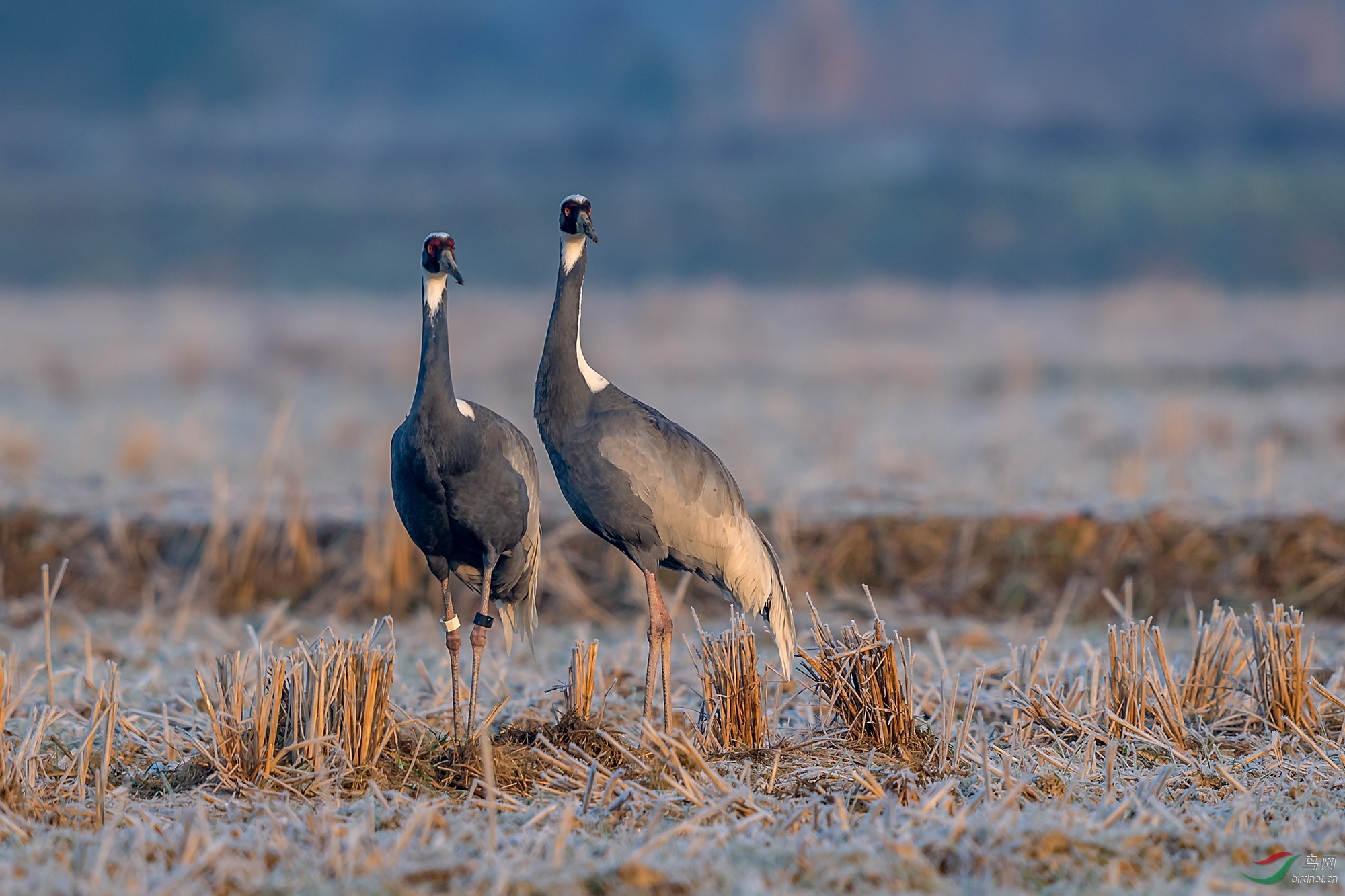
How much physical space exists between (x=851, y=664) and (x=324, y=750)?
5.57 ft

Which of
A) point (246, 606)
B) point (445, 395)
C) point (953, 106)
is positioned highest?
point (953, 106)

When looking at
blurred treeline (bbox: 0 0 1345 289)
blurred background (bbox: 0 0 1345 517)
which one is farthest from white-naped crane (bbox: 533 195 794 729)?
blurred treeline (bbox: 0 0 1345 289)

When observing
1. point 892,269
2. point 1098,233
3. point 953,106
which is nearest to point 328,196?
point 892,269

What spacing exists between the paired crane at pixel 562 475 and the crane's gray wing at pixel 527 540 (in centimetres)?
1

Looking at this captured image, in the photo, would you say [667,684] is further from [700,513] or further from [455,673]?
[455,673]

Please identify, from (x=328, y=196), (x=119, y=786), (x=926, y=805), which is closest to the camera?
(x=926, y=805)

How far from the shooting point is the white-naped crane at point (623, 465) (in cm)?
510

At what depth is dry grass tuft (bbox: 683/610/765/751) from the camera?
501 centimetres

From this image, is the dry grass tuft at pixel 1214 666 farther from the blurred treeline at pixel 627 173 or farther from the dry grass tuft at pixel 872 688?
the blurred treeline at pixel 627 173

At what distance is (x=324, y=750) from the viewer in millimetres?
4758

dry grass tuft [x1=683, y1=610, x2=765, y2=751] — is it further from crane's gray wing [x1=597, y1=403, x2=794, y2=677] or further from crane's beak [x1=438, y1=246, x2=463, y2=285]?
→ crane's beak [x1=438, y1=246, x2=463, y2=285]

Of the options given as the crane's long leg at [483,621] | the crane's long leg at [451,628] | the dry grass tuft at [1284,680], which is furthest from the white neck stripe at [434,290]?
the dry grass tuft at [1284,680]

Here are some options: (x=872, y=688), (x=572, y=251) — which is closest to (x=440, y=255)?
(x=572, y=251)

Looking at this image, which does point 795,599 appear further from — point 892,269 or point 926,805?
point 892,269
